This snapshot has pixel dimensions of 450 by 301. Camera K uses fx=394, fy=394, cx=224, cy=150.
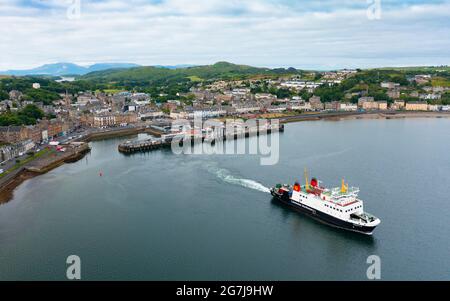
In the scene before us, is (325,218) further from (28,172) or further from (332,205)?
(28,172)

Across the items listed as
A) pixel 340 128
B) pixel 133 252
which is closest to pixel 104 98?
pixel 340 128

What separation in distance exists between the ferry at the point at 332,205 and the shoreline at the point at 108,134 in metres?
13.2

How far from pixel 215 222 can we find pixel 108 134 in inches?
904

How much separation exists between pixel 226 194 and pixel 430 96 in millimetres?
48233

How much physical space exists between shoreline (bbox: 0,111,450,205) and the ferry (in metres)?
13.2

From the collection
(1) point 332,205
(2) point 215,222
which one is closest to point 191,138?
(2) point 215,222

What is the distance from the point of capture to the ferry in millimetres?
14993

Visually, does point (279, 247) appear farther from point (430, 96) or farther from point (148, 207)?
point (430, 96)

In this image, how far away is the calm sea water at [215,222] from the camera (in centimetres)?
1241

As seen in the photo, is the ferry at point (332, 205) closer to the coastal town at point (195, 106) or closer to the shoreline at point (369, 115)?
the coastal town at point (195, 106)

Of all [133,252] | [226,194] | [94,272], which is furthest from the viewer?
[226,194]

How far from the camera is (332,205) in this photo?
15742 millimetres

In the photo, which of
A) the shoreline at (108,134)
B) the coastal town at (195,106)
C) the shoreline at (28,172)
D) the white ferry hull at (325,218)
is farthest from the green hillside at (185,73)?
the white ferry hull at (325,218)

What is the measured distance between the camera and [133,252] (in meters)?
13.3
